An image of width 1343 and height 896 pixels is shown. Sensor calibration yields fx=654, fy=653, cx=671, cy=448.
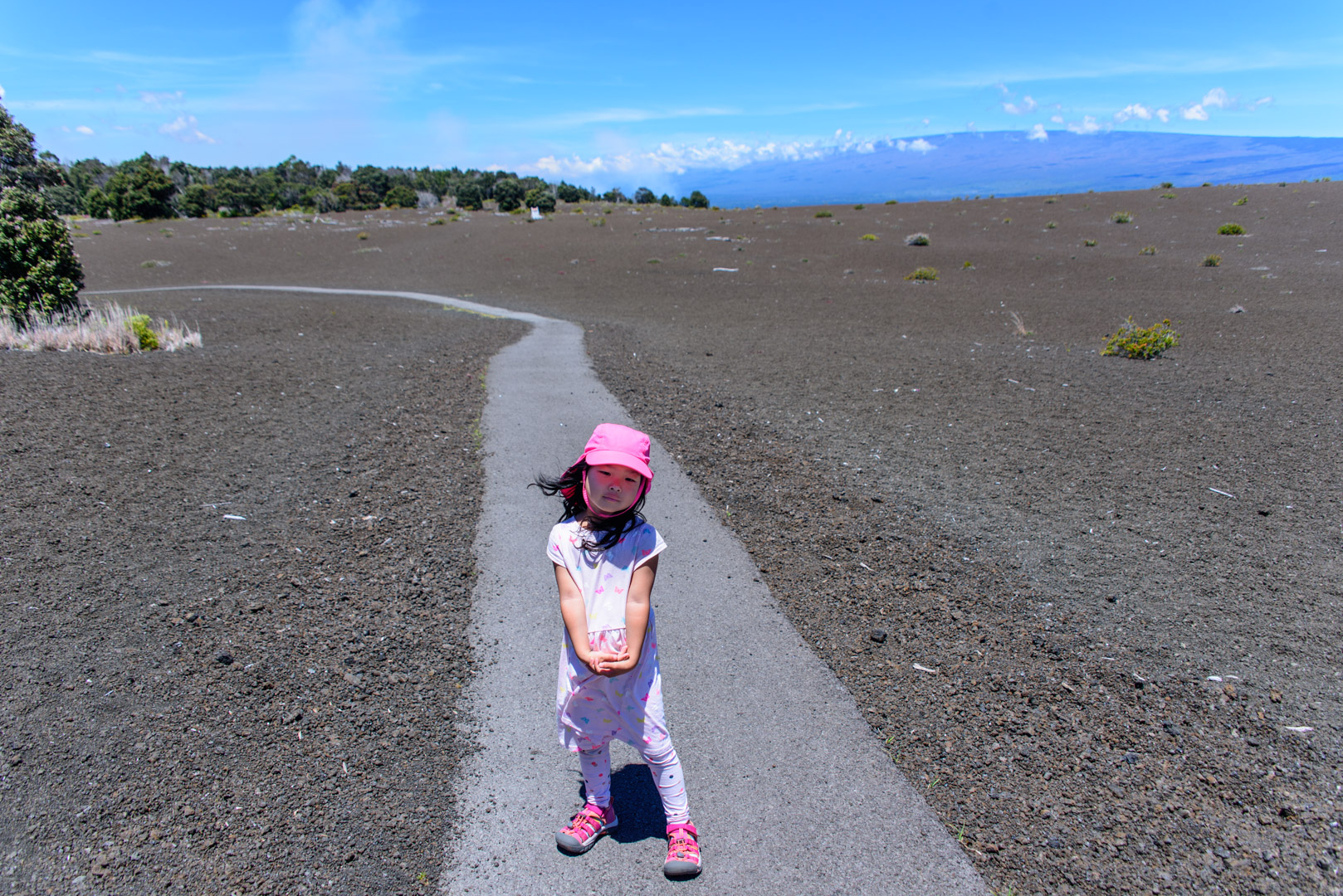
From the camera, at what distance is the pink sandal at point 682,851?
2416 mm

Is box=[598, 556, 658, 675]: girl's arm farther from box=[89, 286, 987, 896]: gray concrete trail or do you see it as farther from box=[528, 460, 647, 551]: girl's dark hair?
box=[89, 286, 987, 896]: gray concrete trail

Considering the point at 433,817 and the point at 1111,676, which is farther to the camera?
the point at 1111,676

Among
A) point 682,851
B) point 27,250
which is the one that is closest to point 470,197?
point 27,250

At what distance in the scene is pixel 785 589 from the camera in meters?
4.40

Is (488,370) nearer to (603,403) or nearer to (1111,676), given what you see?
(603,403)

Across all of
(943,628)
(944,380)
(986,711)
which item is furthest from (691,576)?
(944,380)

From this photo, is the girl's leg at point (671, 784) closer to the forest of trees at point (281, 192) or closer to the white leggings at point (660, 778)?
the white leggings at point (660, 778)

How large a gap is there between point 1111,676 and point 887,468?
319cm

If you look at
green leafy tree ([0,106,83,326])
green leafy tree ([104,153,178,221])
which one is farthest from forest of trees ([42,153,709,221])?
green leafy tree ([0,106,83,326])

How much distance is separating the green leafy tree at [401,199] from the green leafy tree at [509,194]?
299 inches

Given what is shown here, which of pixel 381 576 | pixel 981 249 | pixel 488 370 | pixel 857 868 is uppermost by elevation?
pixel 981 249

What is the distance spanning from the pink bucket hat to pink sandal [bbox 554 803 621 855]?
1396mm

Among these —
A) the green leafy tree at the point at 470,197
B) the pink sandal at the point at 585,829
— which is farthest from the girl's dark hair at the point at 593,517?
the green leafy tree at the point at 470,197

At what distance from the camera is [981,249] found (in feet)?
92.9
